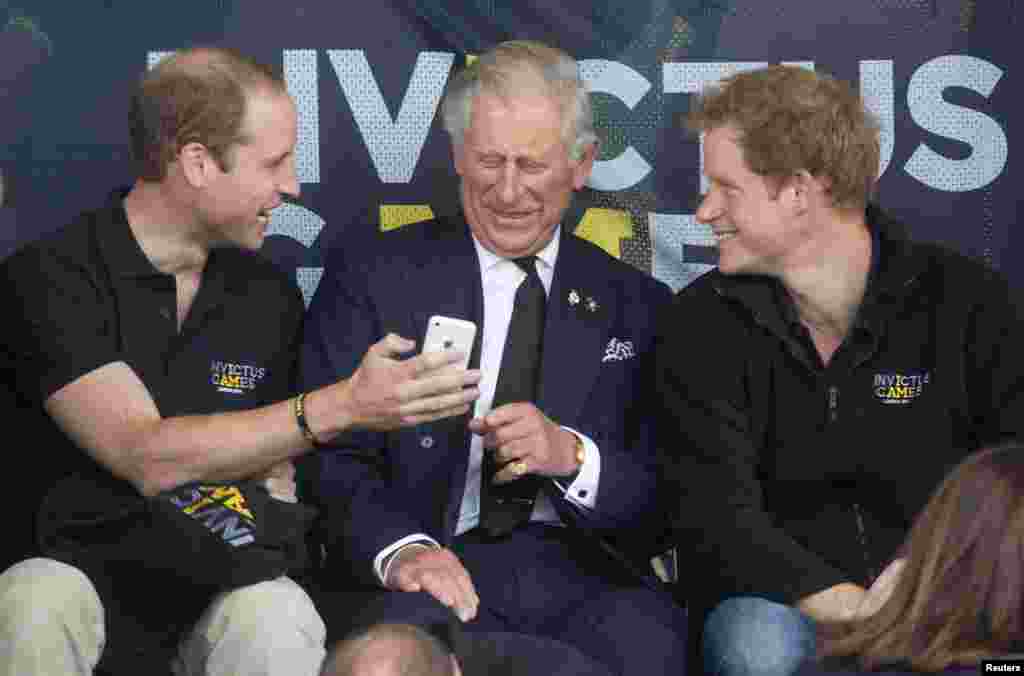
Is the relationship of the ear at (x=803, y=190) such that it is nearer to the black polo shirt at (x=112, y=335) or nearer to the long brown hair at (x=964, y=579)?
the black polo shirt at (x=112, y=335)

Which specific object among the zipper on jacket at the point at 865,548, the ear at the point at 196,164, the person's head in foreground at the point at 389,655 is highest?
the ear at the point at 196,164

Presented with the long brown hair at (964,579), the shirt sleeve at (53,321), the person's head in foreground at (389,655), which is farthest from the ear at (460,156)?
the long brown hair at (964,579)

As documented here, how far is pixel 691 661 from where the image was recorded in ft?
12.0

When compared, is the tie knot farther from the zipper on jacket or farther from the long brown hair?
the long brown hair

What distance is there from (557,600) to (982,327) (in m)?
1.03

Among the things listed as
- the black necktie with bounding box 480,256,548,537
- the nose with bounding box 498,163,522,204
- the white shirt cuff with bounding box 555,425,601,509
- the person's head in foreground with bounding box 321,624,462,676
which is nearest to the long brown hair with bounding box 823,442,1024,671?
the person's head in foreground with bounding box 321,624,462,676

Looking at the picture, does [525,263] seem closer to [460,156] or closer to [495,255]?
[495,255]

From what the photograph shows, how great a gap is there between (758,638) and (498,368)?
33.8 inches

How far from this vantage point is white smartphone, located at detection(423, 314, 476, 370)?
134 inches

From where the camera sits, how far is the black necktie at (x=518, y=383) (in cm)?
373

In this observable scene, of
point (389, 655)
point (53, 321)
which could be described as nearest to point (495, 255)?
point (53, 321)

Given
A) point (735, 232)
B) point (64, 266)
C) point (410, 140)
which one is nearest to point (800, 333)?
point (735, 232)

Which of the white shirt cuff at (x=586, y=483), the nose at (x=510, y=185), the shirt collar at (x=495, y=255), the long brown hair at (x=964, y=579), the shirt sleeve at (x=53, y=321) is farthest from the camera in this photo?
the shirt collar at (x=495, y=255)

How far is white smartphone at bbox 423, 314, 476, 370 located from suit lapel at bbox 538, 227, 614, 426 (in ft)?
1.37
